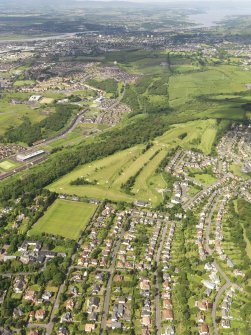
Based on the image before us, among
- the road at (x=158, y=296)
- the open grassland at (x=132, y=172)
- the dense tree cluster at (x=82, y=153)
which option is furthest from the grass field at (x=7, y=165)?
the road at (x=158, y=296)

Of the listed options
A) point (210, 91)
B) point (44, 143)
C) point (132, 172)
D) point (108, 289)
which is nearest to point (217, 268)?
point (108, 289)

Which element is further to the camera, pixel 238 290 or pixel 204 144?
pixel 204 144

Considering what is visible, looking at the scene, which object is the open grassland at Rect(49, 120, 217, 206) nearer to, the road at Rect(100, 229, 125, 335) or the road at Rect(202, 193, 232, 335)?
the road at Rect(202, 193, 232, 335)

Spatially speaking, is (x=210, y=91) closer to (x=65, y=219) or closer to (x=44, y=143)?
(x=44, y=143)

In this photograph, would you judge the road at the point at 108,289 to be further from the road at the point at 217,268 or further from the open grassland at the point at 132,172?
the open grassland at the point at 132,172

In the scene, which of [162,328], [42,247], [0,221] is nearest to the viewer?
[162,328]

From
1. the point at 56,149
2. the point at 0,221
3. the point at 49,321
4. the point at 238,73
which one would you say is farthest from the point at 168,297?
the point at 238,73

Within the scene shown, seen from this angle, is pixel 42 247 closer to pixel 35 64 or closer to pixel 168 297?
pixel 168 297
